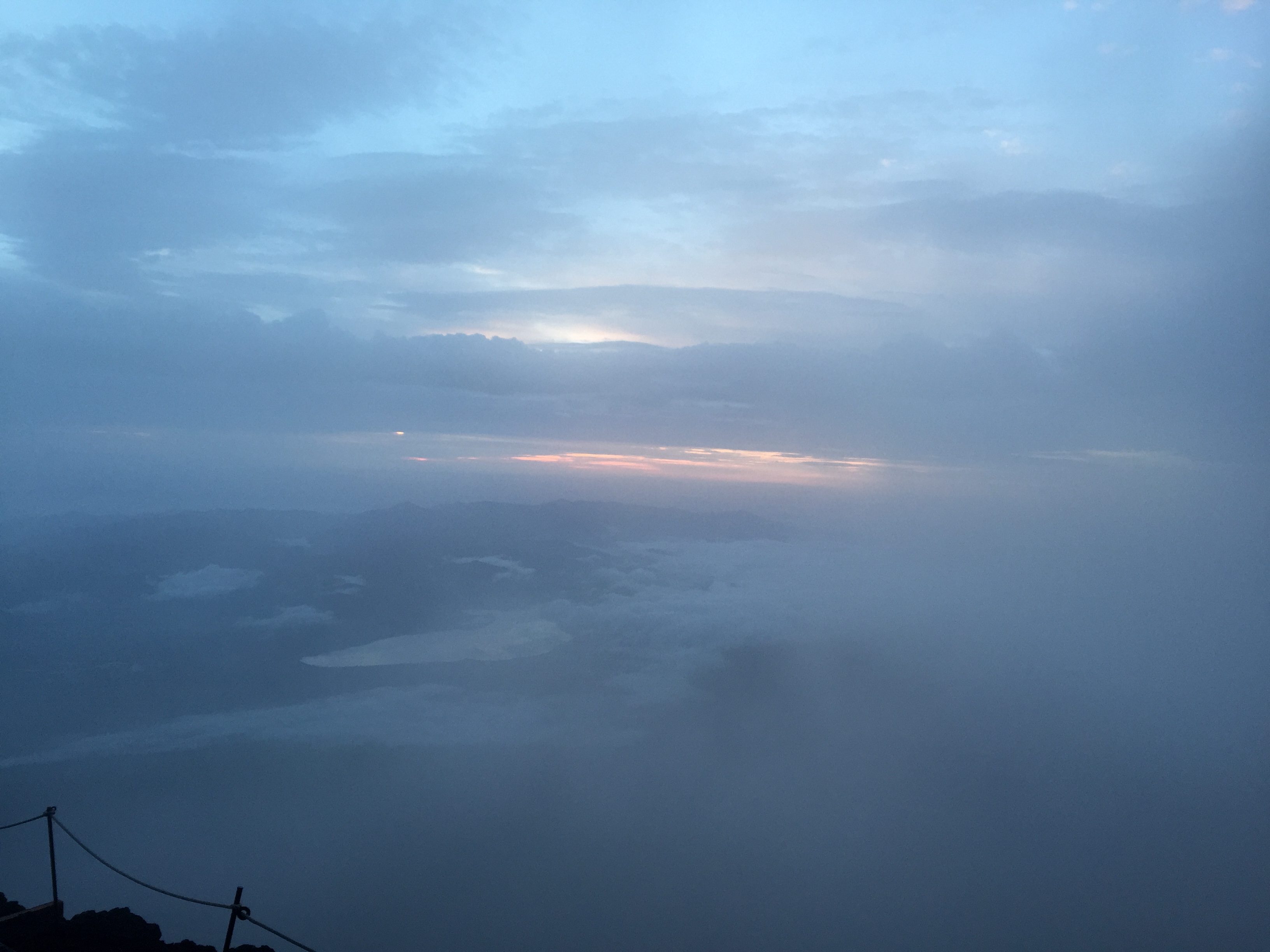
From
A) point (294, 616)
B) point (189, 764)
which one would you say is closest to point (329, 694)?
point (189, 764)

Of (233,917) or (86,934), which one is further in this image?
(86,934)

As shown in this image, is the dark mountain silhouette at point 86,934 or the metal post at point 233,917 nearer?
the metal post at point 233,917

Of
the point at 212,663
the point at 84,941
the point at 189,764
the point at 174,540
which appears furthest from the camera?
the point at 174,540

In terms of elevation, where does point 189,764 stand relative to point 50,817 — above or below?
below

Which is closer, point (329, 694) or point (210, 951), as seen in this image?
point (210, 951)

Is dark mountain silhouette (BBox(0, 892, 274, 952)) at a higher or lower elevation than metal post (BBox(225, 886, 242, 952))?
lower

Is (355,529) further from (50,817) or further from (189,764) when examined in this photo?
(50,817)

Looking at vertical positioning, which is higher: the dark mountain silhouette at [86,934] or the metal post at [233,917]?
the metal post at [233,917]

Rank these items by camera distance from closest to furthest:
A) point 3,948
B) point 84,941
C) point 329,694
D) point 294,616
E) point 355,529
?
point 3,948, point 84,941, point 329,694, point 294,616, point 355,529

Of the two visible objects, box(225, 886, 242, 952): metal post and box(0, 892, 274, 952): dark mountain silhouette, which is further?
box(0, 892, 274, 952): dark mountain silhouette

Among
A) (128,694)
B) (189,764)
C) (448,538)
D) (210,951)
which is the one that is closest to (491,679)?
(189,764)
